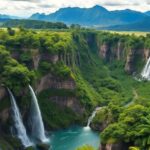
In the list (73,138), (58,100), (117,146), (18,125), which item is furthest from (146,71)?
(117,146)

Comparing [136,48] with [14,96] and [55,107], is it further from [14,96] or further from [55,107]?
[14,96]

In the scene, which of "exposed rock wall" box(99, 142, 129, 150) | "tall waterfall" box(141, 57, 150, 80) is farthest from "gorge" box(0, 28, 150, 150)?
"tall waterfall" box(141, 57, 150, 80)

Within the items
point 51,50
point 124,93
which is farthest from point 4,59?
point 124,93

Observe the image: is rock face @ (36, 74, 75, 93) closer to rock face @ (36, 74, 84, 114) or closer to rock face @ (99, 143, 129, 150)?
rock face @ (36, 74, 84, 114)

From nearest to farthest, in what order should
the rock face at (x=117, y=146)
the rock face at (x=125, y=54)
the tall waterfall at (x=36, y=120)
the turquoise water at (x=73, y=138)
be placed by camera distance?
the rock face at (x=117, y=146)
the turquoise water at (x=73, y=138)
the tall waterfall at (x=36, y=120)
the rock face at (x=125, y=54)

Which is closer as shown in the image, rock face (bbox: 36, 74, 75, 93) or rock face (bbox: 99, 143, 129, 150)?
rock face (bbox: 99, 143, 129, 150)

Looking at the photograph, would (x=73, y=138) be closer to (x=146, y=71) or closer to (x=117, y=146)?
(x=117, y=146)

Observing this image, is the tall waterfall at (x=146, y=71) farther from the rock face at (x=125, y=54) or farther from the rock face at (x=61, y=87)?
the rock face at (x=61, y=87)

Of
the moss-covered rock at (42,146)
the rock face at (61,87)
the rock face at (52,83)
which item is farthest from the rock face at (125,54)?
the moss-covered rock at (42,146)
